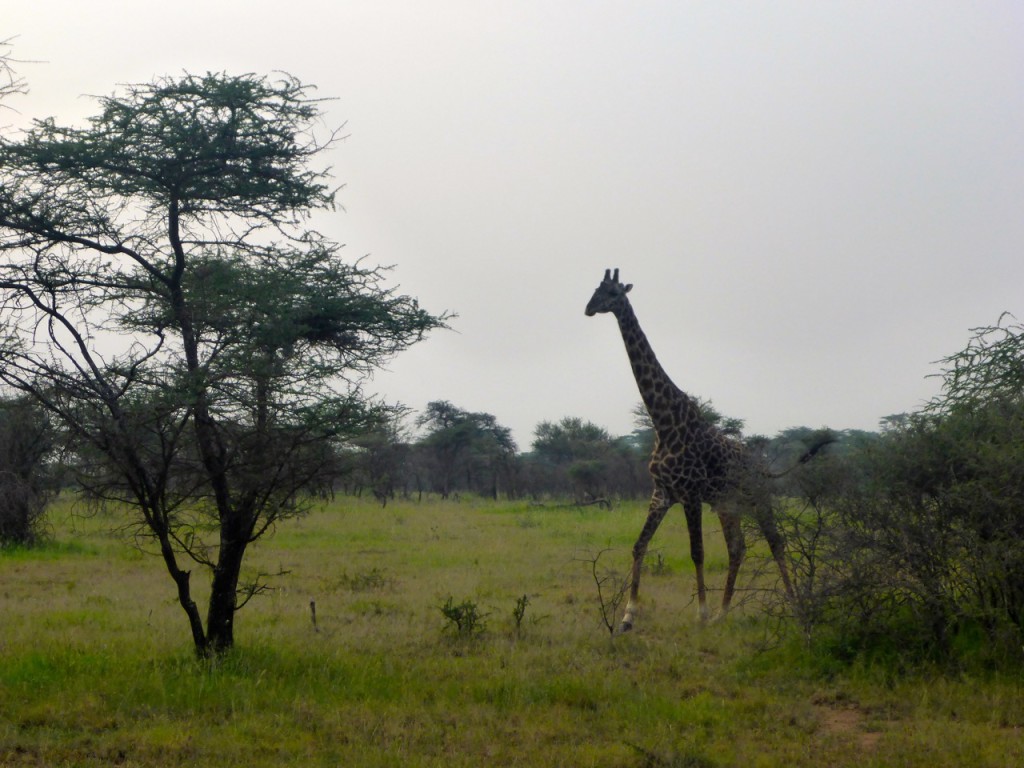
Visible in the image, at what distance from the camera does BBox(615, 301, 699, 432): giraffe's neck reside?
1034 cm

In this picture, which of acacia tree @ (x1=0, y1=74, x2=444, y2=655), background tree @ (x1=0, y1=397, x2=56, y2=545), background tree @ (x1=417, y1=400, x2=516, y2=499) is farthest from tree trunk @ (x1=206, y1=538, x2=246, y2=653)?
background tree @ (x1=417, y1=400, x2=516, y2=499)

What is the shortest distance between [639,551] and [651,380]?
179cm

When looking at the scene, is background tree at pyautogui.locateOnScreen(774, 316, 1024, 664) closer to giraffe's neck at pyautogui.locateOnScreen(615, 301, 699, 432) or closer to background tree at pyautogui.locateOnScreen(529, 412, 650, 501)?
giraffe's neck at pyautogui.locateOnScreen(615, 301, 699, 432)

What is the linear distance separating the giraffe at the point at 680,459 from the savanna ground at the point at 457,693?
0.66 metres

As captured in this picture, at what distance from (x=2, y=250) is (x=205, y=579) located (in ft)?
20.9

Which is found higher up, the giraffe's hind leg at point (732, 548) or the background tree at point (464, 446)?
the background tree at point (464, 446)

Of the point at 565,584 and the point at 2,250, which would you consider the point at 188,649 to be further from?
the point at 565,584

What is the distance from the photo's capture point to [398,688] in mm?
6863

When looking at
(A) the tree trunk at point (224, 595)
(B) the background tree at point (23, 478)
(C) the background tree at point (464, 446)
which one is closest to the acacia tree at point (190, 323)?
(A) the tree trunk at point (224, 595)

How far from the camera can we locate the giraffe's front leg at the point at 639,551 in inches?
365

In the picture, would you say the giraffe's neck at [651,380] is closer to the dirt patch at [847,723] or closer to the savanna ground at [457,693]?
the savanna ground at [457,693]

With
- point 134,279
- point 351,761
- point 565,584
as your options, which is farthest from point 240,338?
point 565,584

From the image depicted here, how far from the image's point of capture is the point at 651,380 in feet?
34.3

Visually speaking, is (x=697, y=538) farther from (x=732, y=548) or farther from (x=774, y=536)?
(x=774, y=536)
